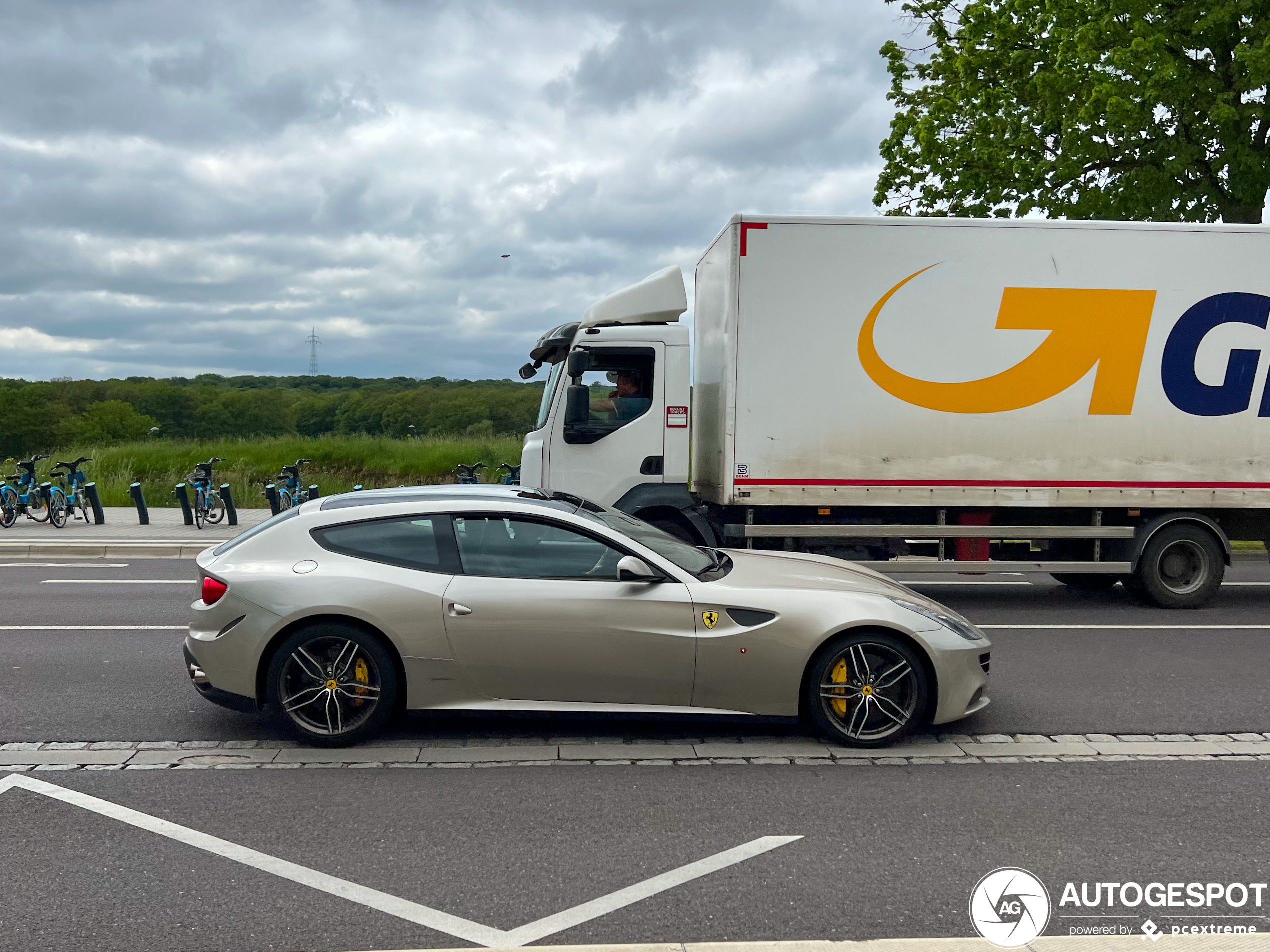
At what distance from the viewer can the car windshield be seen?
557 cm

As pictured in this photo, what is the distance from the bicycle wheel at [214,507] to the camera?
17375mm

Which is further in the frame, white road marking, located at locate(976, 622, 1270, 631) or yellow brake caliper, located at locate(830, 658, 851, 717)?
white road marking, located at locate(976, 622, 1270, 631)

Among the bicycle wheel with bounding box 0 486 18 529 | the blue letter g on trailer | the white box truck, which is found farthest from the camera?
the bicycle wheel with bounding box 0 486 18 529

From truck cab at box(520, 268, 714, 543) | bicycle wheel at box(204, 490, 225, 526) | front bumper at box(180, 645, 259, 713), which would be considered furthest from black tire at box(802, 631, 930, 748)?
bicycle wheel at box(204, 490, 225, 526)

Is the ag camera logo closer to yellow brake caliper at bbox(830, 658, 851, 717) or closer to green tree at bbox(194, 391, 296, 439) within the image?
yellow brake caliper at bbox(830, 658, 851, 717)

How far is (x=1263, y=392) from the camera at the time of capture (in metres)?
9.54

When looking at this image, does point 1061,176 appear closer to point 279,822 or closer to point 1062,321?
point 1062,321

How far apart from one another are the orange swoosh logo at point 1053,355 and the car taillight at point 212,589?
6.06 meters

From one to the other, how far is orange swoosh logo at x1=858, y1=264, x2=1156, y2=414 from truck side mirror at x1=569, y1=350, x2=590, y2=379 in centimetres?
250

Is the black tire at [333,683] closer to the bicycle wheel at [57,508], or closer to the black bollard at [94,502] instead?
the bicycle wheel at [57,508]

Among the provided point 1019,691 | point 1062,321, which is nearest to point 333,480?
point 1062,321

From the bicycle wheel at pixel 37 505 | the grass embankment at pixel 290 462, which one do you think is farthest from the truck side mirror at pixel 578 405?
the grass embankment at pixel 290 462

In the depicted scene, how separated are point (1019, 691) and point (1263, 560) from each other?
9505 millimetres

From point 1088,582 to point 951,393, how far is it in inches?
132
